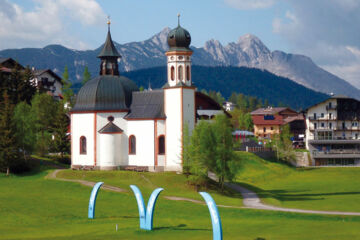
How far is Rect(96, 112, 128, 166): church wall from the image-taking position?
68.2 m

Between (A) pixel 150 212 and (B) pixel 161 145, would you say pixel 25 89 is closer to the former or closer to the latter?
(B) pixel 161 145

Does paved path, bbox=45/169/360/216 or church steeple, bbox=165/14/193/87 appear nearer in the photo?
paved path, bbox=45/169/360/216

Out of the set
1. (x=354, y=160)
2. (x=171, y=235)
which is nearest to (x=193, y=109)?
(x=171, y=235)

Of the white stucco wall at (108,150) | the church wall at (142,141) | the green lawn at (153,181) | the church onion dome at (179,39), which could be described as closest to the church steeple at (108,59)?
the church wall at (142,141)

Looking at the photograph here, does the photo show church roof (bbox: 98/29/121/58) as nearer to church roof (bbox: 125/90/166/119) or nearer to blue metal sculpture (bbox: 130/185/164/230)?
church roof (bbox: 125/90/166/119)

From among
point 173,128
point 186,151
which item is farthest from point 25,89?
point 186,151

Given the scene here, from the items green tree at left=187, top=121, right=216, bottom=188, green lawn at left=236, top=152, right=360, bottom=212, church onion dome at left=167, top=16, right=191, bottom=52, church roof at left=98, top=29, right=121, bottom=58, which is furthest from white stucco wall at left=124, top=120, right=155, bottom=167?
green lawn at left=236, top=152, right=360, bottom=212

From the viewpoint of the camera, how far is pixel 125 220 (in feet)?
135

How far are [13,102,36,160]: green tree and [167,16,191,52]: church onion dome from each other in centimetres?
2051

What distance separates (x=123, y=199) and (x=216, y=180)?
61.1 ft

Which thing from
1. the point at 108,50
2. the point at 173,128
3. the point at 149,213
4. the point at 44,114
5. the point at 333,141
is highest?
the point at 108,50

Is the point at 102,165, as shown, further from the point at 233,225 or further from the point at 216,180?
the point at 233,225

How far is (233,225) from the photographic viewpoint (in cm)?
3919

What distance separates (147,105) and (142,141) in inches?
172
